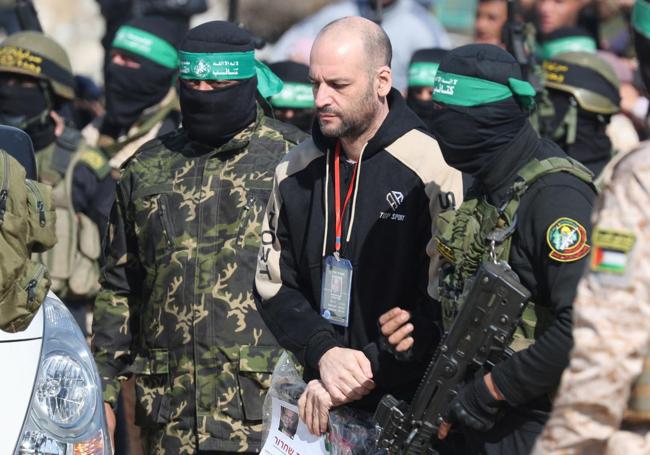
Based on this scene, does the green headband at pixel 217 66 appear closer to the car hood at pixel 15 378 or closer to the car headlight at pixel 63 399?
the car headlight at pixel 63 399

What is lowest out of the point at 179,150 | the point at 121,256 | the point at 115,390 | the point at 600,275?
the point at 115,390

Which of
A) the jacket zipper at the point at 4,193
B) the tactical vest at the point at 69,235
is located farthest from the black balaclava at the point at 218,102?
the tactical vest at the point at 69,235

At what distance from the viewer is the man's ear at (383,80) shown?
5066 mm

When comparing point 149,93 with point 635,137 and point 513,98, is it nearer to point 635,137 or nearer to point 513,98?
point 635,137

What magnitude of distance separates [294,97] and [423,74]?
2.71 ft

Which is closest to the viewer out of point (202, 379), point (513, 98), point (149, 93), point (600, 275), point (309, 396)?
point (600, 275)

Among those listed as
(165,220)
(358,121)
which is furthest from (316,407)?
(165,220)

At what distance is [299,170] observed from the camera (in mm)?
5180

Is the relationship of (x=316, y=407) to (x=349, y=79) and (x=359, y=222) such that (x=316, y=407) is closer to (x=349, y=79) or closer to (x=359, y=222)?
(x=359, y=222)

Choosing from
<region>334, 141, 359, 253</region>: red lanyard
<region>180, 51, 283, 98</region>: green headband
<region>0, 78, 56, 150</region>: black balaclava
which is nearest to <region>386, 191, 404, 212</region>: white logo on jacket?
<region>334, 141, 359, 253</region>: red lanyard

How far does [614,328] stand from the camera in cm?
307

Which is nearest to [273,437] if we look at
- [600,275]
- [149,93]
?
[600,275]

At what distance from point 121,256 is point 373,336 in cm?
152

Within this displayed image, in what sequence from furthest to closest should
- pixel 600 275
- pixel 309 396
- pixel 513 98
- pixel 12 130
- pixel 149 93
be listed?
pixel 149 93, pixel 12 130, pixel 309 396, pixel 513 98, pixel 600 275
